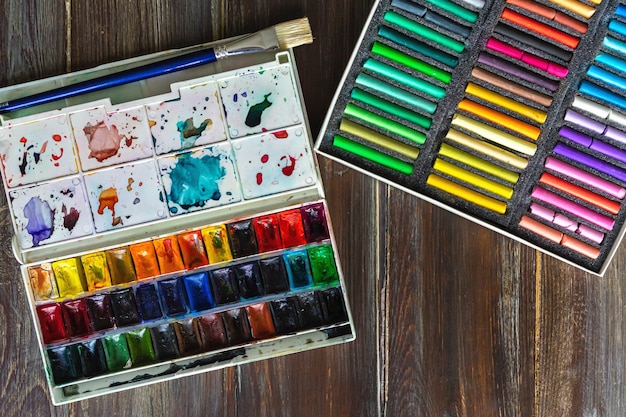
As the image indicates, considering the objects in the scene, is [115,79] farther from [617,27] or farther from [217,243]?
[617,27]

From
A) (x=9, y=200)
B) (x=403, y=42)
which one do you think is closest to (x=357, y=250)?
(x=403, y=42)

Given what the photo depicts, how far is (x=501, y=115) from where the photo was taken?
3.36 ft

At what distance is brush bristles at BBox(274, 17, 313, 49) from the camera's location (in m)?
1.00

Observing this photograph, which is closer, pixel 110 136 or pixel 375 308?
pixel 110 136

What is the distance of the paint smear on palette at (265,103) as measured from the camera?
960mm

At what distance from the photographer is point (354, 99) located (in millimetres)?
1026

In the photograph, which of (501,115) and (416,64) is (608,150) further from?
(416,64)

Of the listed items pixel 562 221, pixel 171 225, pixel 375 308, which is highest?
pixel 171 225

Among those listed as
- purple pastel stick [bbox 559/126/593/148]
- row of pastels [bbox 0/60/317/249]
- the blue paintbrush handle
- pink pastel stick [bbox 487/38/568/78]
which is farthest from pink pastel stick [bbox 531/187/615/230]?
the blue paintbrush handle

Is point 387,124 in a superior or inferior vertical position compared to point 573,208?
superior

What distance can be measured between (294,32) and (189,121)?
9.4 inches

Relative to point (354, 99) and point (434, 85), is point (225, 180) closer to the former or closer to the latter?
point (354, 99)

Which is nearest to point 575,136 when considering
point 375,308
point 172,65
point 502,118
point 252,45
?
point 502,118

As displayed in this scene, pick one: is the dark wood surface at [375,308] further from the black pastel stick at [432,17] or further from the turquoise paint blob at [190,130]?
the turquoise paint blob at [190,130]
